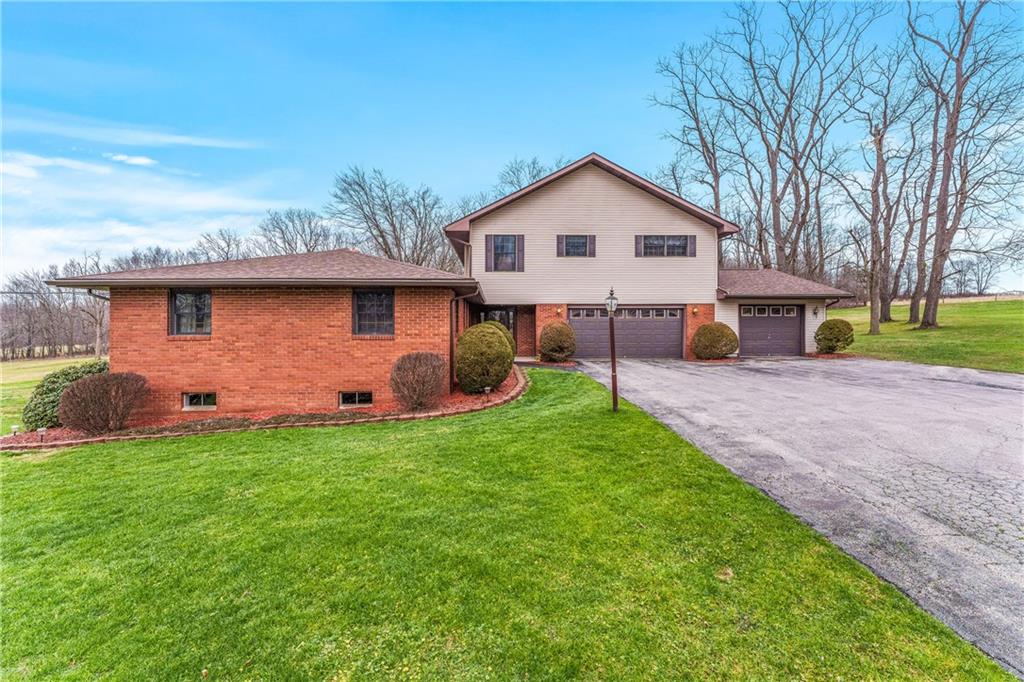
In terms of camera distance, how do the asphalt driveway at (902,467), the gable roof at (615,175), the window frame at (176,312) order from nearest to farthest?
1. the asphalt driveway at (902,467)
2. the window frame at (176,312)
3. the gable roof at (615,175)

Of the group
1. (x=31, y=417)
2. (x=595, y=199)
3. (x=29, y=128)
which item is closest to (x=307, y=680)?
(x=31, y=417)

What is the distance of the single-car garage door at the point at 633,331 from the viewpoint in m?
16.5

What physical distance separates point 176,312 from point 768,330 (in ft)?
64.4

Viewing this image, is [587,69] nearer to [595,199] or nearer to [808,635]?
[595,199]

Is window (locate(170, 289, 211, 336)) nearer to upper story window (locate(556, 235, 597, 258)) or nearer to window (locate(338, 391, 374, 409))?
window (locate(338, 391, 374, 409))

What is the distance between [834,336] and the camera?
1608cm

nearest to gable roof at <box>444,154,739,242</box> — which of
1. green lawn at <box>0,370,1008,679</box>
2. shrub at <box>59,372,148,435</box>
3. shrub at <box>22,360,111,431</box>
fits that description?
shrub at <box>59,372,148,435</box>

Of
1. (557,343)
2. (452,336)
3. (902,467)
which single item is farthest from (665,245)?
(902,467)

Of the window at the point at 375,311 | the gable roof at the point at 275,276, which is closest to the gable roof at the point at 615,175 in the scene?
the gable roof at the point at 275,276

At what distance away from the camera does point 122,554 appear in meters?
3.46

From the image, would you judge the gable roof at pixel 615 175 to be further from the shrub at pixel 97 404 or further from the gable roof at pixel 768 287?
the shrub at pixel 97 404

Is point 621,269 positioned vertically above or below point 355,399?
above

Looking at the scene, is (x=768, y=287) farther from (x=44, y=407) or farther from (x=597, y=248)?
(x=44, y=407)

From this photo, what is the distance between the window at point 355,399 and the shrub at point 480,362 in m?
2.06
